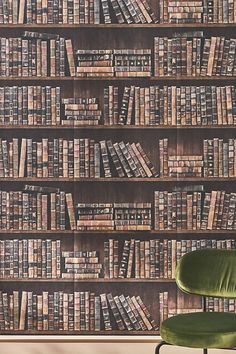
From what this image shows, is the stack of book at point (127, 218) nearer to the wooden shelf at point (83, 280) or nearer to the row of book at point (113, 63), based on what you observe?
the wooden shelf at point (83, 280)

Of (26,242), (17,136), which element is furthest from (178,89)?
(26,242)

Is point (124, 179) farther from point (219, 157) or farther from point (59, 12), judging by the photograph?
point (59, 12)

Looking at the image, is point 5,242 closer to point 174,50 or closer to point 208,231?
point 208,231

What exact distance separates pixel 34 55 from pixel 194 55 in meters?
1.01

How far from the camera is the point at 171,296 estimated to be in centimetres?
485

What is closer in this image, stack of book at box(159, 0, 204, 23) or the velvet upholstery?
the velvet upholstery

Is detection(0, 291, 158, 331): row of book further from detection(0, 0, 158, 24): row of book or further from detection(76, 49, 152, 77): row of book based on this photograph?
detection(0, 0, 158, 24): row of book

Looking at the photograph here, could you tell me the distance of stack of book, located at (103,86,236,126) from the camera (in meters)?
4.81

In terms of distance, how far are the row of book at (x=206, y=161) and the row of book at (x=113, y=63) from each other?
0.48m

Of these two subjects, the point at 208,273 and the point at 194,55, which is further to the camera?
the point at 194,55

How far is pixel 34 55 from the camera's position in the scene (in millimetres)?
4836

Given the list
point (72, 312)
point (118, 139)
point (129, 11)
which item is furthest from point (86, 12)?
point (72, 312)

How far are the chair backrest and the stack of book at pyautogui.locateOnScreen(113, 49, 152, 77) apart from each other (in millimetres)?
1206

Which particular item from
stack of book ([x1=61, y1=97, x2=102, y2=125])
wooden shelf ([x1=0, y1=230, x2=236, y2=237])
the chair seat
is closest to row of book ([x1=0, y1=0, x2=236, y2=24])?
stack of book ([x1=61, y1=97, x2=102, y2=125])
